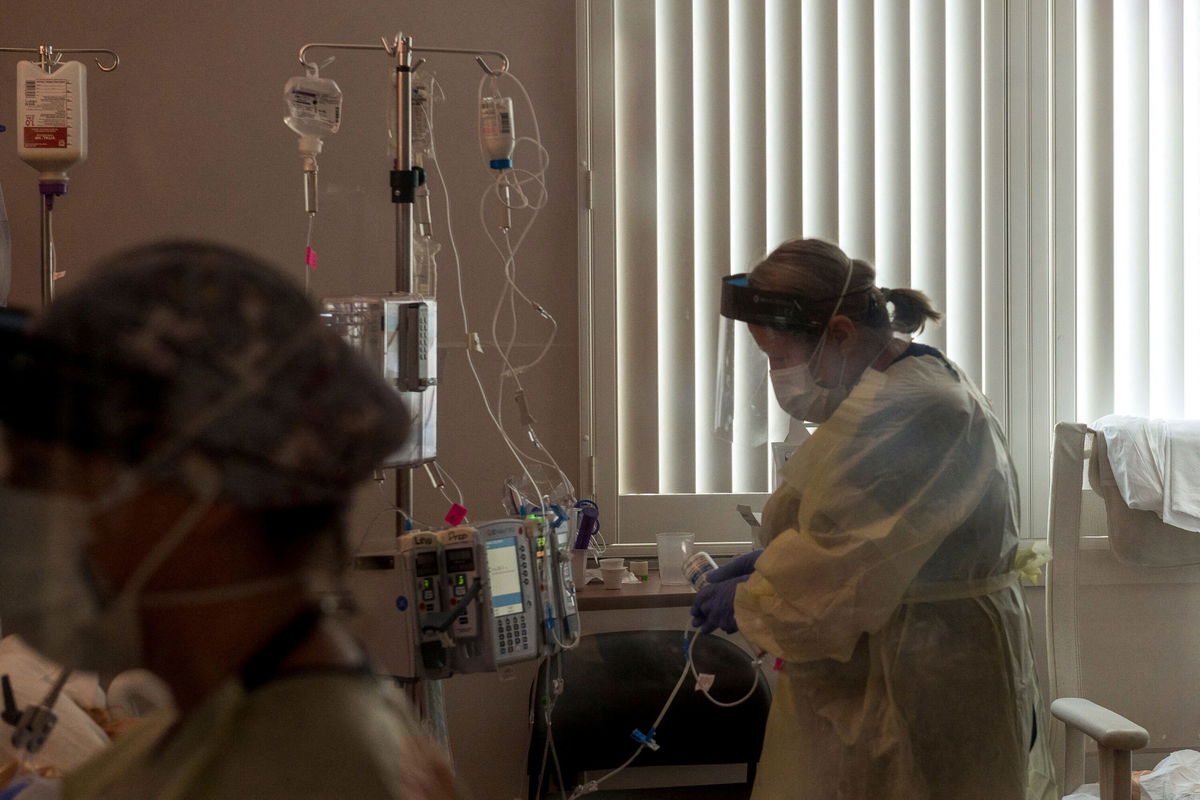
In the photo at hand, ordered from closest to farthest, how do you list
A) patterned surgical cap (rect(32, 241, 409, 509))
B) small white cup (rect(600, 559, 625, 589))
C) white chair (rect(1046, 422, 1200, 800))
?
patterned surgical cap (rect(32, 241, 409, 509)) < white chair (rect(1046, 422, 1200, 800)) < small white cup (rect(600, 559, 625, 589))

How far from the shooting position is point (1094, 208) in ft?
9.73

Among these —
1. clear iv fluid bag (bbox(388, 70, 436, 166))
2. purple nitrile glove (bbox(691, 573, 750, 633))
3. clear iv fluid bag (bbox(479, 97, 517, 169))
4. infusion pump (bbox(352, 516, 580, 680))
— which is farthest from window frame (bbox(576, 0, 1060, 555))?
infusion pump (bbox(352, 516, 580, 680))

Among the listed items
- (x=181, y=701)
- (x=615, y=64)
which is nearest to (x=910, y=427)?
(x=181, y=701)

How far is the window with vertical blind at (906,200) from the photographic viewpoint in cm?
292

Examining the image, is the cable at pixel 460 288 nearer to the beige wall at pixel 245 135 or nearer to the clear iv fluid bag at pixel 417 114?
the beige wall at pixel 245 135

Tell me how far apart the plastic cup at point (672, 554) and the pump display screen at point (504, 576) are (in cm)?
76

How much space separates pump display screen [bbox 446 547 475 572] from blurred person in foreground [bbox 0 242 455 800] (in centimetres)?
120

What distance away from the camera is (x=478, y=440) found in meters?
2.92

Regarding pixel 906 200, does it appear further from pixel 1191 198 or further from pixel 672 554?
pixel 672 554

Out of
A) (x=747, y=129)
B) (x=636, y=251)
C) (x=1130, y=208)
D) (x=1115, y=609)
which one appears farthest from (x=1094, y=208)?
(x=636, y=251)

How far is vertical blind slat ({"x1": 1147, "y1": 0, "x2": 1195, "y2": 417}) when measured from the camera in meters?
2.95

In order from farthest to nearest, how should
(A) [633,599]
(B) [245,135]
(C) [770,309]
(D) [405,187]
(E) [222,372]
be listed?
(B) [245,135] → (A) [633,599] → (D) [405,187] → (C) [770,309] → (E) [222,372]

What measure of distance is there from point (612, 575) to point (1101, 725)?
1.12 meters

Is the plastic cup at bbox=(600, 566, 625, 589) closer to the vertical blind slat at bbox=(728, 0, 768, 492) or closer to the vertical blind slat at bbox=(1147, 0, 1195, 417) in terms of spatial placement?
the vertical blind slat at bbox=(728, 0, 768, 492)
